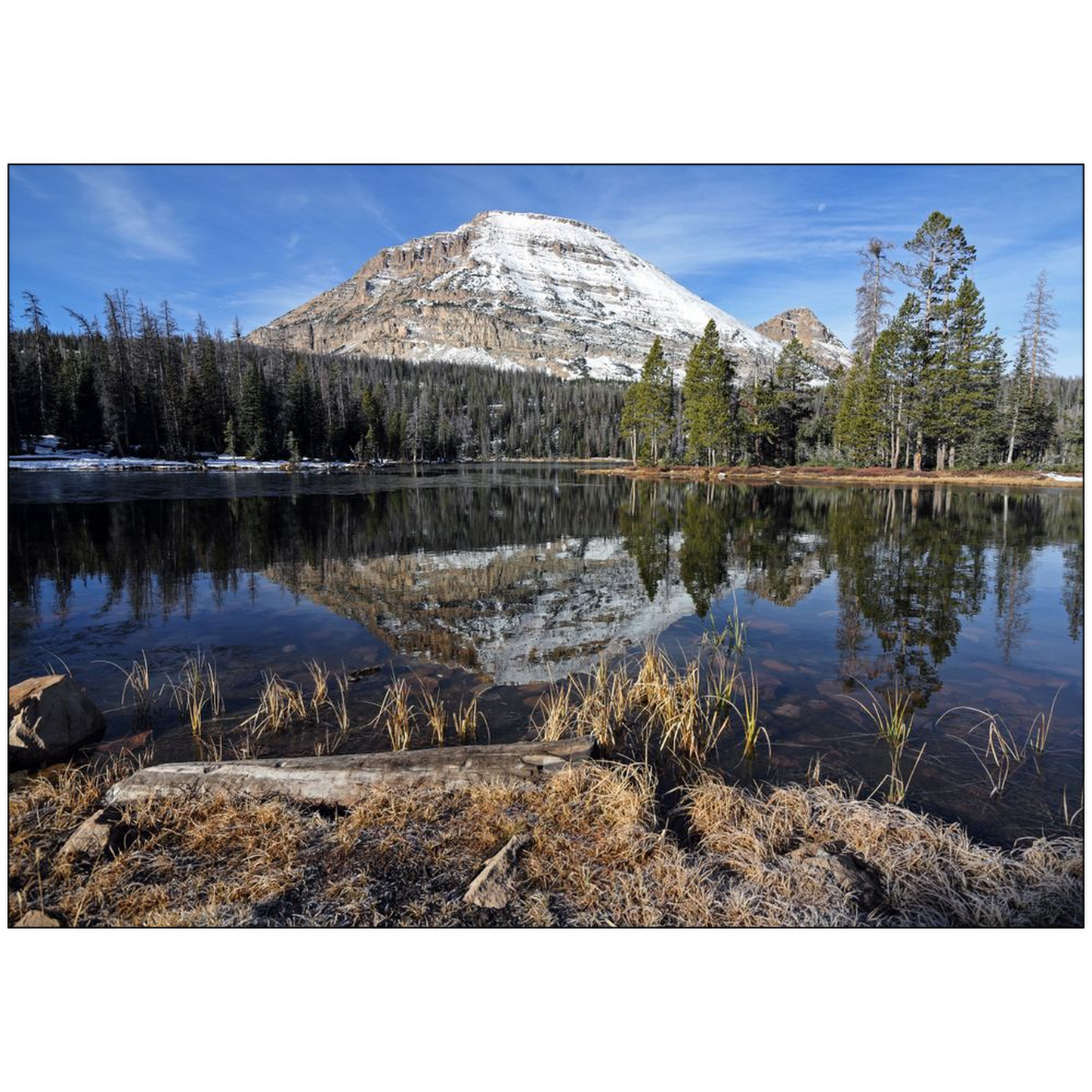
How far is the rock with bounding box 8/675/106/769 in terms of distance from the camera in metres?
5.09

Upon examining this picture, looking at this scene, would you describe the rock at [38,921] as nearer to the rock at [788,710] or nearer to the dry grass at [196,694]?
the dry grass at [196,694]

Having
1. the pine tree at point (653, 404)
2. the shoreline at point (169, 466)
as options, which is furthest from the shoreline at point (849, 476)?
the shoreline at point (169, 466)

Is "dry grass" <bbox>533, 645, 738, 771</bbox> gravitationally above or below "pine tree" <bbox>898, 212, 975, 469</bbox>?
below

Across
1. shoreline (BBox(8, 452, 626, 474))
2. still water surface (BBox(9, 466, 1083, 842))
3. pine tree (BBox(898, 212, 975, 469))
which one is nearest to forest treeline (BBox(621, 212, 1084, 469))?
pine tree (BBox(898, 212, 975, 469))

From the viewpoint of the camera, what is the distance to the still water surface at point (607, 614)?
5.95 metres

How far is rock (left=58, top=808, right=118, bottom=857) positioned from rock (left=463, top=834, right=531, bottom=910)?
2387 mm

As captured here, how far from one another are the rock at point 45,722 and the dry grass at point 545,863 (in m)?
0.91

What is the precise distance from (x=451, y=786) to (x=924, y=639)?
26.6ft

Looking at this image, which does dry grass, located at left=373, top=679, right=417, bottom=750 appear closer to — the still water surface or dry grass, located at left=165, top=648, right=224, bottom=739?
the still water surface

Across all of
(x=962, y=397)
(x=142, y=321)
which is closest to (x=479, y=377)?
(x=142, y=321)

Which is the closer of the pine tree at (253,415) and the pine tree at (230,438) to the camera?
the pine tree at (230,438)

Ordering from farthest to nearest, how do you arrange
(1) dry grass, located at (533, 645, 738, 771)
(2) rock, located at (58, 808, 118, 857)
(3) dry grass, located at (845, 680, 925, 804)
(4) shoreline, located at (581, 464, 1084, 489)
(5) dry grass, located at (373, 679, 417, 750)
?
(4) shoreline, located at (581, 464, 1084, 489), (5) dry grass, located at (373, 679, 417, 750), (1) dry grass, located at (533, 645, 738, 771), (3) dry grass, located at (845, 680, 925, 804), (2) rock, located at (58, 808, 118, 857)

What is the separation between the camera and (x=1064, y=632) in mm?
9312

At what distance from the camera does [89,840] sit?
3.63 meters
